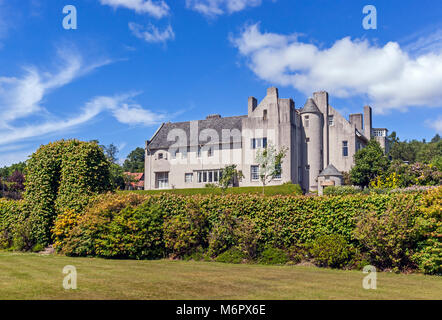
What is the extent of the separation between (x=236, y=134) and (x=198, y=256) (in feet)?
114

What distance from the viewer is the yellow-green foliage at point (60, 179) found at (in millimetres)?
21031

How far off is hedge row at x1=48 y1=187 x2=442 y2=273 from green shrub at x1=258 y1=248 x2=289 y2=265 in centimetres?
22

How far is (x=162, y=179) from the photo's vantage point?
55500mm

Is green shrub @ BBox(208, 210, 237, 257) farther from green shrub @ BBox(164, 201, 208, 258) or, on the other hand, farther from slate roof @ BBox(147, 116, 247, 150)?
slate roof @ BBox(147, 116, 247, 150)

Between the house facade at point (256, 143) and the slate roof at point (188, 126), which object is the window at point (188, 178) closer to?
the house facade at point (256, 143)

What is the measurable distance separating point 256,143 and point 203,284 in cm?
3906

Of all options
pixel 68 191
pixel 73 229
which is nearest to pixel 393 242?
pixel 73 229

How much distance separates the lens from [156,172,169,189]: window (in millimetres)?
55188

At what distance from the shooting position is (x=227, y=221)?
17391 millimetres

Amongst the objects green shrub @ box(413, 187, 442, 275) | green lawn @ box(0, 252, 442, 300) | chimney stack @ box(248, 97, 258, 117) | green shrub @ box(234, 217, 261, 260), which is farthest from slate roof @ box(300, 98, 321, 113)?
green lawn @ box(0, 252, 442, 300)

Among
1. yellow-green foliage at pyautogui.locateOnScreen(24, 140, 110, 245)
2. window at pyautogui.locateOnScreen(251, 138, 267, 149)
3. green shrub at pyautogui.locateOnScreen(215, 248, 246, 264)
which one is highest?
window at pyautogui.locateOnScreen(251, 138, 267, 149)

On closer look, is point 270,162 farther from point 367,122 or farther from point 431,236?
point 431,236

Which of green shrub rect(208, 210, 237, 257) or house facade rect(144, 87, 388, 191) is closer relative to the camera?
green shrub rect(208, 210, 237, 257)
